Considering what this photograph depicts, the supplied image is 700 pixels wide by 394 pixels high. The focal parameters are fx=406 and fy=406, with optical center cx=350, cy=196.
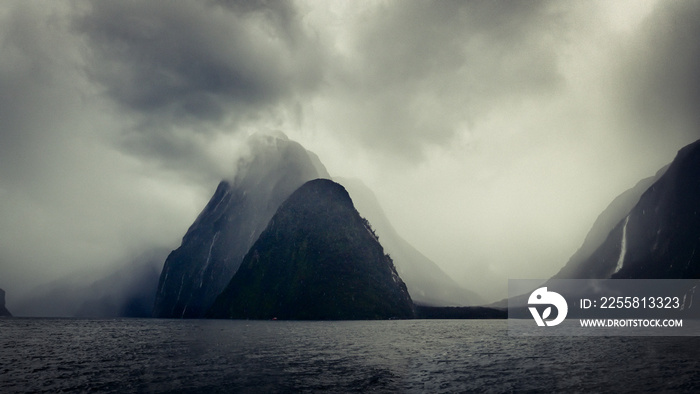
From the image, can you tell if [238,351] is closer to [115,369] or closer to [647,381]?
[115,369]

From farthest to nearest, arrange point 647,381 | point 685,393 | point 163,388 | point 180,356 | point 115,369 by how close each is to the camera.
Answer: point 180,356 → point 115,369 → point 647,381 → point 163,388 → point 685,393

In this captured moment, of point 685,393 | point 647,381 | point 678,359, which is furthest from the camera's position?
point 678,359

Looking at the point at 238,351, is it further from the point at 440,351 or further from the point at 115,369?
the point at 440,351

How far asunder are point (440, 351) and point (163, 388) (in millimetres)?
45700

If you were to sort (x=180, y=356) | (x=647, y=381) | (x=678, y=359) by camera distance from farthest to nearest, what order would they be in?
(x=180, y=356), (x=678, y=359), (x=647, y=381)

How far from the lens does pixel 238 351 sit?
65938 millimetres

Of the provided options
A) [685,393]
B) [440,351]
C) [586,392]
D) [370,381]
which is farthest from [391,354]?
[685,393]

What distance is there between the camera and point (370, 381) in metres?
39.8

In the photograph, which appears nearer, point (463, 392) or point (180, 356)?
point (463, 392)

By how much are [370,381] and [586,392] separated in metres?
19.0

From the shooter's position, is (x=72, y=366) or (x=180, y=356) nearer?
(x=72, y=366)

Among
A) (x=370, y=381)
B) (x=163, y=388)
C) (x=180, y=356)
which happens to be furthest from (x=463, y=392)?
(x=180, y=356)

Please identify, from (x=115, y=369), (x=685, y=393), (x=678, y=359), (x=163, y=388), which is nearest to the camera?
(x=685, y=393)

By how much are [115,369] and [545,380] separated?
157 feet
